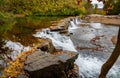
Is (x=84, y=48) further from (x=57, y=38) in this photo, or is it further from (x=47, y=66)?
(x=47, y=66)

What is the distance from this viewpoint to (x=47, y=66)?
726cm

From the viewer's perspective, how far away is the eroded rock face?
7.16 metres

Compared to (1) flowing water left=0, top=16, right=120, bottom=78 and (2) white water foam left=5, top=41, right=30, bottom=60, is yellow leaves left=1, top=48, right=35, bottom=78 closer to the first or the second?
(2) white water foam left=5, top=41, right=30, bottom=60

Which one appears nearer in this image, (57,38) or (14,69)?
(14,69)

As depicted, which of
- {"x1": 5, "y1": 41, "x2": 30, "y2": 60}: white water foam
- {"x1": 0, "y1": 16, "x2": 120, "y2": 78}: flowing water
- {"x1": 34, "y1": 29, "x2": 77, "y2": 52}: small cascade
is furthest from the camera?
{"x1": 34, "y1": 29, "x2": 77, "y2": 52}: small cascade

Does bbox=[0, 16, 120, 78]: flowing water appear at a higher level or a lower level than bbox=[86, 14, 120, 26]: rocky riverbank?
higher

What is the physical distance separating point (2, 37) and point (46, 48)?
3.84 m

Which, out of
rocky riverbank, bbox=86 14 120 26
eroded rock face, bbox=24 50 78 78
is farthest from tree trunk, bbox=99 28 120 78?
rocky riverbank, bbox=86 14 120 26

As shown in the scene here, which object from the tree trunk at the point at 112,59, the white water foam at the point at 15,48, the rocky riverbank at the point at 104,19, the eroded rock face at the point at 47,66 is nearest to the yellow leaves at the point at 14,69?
the eroded rock face at the point at 47,66

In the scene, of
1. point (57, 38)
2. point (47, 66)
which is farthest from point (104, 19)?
point (47, 66)

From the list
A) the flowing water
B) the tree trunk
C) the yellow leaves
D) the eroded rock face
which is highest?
the tree trunk

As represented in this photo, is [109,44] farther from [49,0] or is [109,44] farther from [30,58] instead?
[30,58]

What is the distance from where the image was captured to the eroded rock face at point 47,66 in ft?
23.5

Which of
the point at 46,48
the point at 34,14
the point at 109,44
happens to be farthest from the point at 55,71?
the point at 34,14
